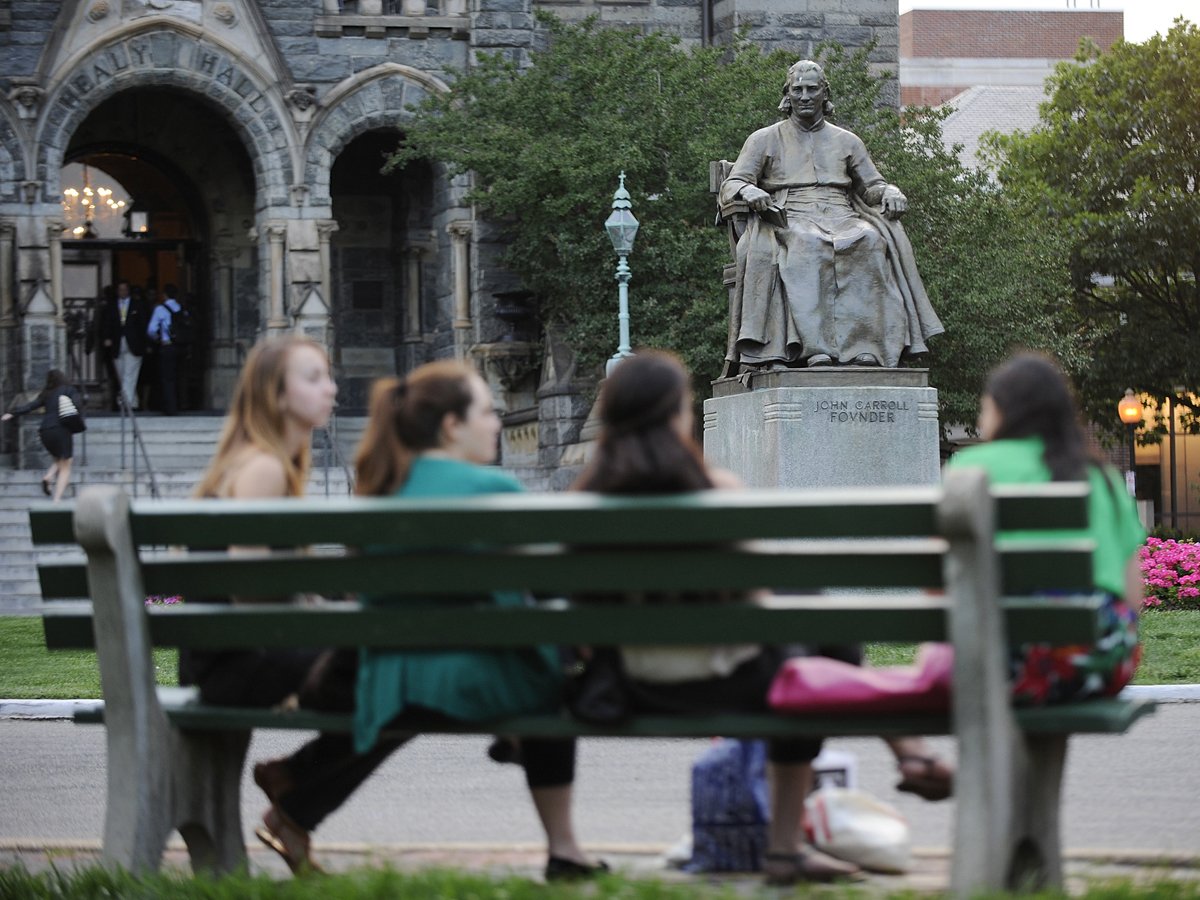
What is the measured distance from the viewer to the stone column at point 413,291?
32969mm

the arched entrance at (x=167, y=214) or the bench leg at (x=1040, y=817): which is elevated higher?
the arched entrance at (x=167, y=214)

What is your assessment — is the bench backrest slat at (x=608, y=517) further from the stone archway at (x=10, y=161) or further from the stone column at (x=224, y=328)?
the stone column at (x=224, y=328)

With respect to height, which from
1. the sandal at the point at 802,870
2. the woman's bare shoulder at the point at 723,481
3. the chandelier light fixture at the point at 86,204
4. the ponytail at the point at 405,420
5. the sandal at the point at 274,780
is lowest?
the sandal at the point at 802,870

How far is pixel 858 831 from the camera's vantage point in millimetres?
5281

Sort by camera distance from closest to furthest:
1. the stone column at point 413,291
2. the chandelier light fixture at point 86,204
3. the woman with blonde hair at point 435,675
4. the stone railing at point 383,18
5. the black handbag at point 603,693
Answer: the black handbag at point 603,693 → the woman with blonde hair at point 435,675 → the stone railing at point 383,18 → the stone column at point 413,291 → the chandelier light fixture at point 86,204

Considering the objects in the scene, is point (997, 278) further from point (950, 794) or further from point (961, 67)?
point (961, 67)

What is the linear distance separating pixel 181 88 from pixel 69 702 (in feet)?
65.5

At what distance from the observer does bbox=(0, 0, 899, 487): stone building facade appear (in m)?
29.6

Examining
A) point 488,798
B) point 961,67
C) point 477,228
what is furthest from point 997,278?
point 961,67

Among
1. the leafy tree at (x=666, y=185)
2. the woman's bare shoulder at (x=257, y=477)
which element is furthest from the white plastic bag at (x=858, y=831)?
the leafy tree at (x=666, y=185)

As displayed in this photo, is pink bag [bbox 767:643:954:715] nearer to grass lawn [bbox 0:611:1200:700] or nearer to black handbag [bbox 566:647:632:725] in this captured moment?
black handbag [bbox 566:647:632:725]

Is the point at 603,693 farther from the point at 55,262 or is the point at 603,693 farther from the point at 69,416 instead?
the point at 55,262

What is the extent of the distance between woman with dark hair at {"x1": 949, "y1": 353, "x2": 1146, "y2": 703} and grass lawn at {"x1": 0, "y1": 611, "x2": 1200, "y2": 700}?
5658mm

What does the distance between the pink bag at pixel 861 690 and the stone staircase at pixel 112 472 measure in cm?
1899
